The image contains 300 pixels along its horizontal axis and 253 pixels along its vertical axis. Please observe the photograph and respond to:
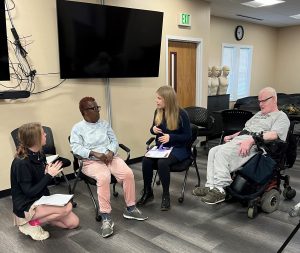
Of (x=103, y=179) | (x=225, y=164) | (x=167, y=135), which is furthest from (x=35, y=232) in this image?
(x=225, y=164)

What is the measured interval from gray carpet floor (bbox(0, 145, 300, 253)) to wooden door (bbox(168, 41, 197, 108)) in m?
2.69

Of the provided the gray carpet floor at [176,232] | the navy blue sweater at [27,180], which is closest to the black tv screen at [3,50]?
the navy blue sweater at [27,180]

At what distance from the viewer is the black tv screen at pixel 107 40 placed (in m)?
3.55

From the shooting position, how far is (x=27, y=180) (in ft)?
7.56

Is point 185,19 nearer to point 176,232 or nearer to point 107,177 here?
point 107,177

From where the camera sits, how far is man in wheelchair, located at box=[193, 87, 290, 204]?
108 inches

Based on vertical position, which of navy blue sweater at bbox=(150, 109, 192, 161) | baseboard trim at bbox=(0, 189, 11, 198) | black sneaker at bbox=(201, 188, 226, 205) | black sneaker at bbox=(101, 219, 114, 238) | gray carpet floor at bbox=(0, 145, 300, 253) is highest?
navy blue sweater at bbox=(150, 109, 192, 161)

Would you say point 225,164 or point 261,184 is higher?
point 225,164

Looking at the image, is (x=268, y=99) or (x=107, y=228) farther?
(x=268, y=99)

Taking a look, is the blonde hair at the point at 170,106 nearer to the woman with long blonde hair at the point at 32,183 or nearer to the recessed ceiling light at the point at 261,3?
the woman with long blonde hair at the point at 32,183

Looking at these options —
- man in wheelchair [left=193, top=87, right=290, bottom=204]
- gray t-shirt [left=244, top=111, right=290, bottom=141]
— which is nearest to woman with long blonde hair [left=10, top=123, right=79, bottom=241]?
man in wheelchair [left=193, top=87, right=290, bottom=204]

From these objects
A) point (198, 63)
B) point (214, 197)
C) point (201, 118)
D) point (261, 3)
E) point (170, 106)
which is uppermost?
point (261, 3)

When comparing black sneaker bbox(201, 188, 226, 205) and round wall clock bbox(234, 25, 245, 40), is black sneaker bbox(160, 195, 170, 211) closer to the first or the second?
black sneaker bbox(201, 188, 226, 205)

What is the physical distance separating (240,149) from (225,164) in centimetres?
20
